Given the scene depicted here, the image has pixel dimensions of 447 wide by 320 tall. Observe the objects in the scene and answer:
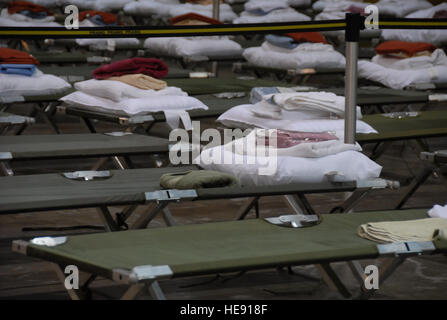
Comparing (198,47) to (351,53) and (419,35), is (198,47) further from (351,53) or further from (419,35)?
(351,53)

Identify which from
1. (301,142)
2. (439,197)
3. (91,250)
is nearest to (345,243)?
(91,250)

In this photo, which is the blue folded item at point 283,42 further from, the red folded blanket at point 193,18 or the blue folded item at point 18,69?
the blue folded item at point 18,69

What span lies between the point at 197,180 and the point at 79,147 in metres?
0.90

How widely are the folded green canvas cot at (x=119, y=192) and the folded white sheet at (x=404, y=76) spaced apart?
104 inches

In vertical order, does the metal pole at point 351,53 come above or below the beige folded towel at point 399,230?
above

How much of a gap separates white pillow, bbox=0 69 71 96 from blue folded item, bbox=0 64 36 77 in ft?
0.09

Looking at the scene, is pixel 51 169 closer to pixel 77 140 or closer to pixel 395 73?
pixel 77 140

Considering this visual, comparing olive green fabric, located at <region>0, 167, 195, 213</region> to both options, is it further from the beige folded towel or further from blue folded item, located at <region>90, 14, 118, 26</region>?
blue folded item, located at <region>90, 14, 118, 26</region>

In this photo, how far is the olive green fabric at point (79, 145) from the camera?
3.75 metres

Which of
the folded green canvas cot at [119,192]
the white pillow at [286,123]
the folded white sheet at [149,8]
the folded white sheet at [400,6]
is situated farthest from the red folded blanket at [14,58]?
the folded white sheet at [400,6]

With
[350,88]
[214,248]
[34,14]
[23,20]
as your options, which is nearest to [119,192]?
[214,248]

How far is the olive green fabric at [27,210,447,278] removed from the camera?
232 cm

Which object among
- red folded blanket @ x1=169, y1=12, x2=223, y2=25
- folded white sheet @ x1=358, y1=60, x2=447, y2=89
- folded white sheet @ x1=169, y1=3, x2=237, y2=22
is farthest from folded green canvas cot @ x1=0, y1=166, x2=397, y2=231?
folded white sheet @ x1=169, y1=3, x2=237, y2=22
